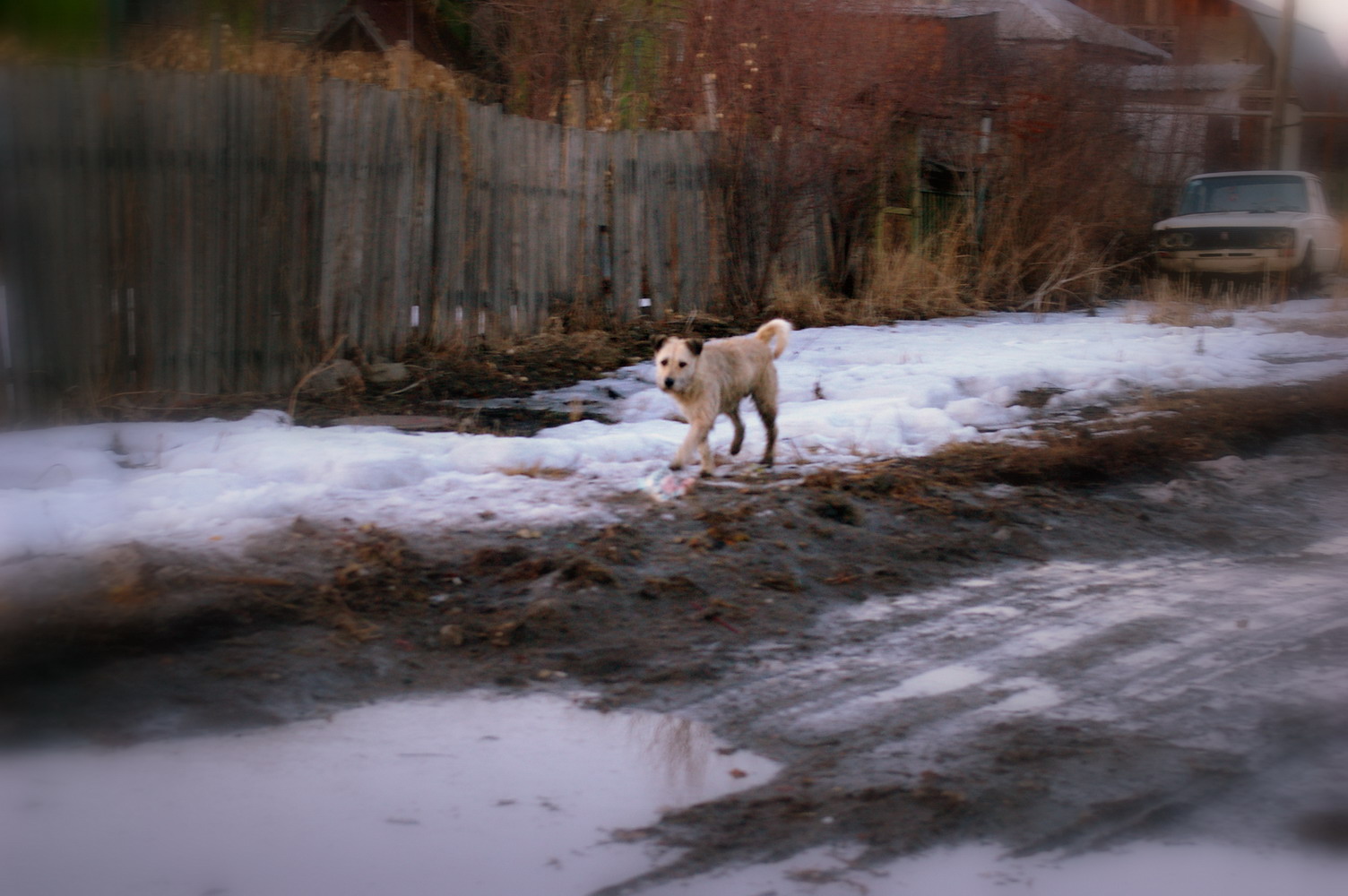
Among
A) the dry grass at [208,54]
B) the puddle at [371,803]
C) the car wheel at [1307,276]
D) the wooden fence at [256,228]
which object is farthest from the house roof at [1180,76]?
the dry grass at [208,54]

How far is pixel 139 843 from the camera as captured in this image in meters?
2.92

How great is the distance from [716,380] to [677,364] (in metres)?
0.46

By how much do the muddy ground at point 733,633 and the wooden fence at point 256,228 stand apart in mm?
2104

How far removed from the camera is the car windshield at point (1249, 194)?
18.0 meters

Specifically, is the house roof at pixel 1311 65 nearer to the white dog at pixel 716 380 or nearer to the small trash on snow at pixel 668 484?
the white dog at pixel 716 380

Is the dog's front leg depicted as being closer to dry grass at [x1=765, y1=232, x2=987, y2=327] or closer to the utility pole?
dry grass at [x1=765, y1=232, x2=987, y2=327]

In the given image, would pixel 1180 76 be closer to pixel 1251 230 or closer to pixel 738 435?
pixel 1251 230

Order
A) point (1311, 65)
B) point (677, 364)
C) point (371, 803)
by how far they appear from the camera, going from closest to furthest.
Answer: point (371, 803) → point (677, 364) → point (1311, 65)

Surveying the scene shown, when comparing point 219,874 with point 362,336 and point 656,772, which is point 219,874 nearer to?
point 656,772

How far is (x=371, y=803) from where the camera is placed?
3150mm

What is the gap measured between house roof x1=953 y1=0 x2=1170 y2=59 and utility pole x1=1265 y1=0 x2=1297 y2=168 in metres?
2.68

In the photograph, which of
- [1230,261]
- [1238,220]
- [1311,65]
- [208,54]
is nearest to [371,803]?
[208,54]

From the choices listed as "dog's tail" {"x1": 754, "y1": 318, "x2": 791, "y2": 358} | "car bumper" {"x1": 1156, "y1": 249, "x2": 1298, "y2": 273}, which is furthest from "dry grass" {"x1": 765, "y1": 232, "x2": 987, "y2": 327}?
"dog's tail" {"x1": 754, "y1": 318, "x2": 791, "y2": 358}

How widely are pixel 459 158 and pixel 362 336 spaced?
1.89m
